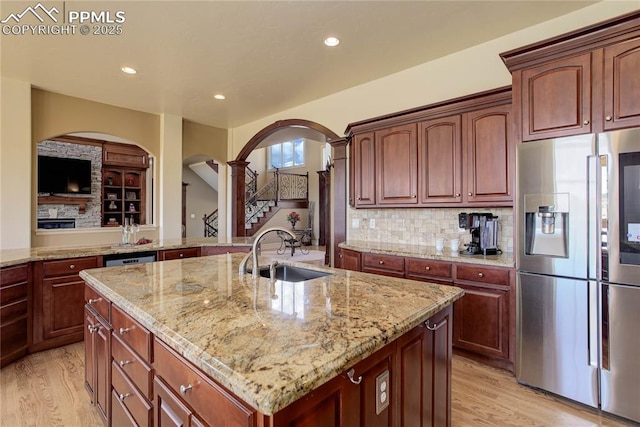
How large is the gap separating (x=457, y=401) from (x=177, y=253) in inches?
128

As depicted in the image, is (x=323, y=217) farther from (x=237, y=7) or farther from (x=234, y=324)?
(x=234, y=324)

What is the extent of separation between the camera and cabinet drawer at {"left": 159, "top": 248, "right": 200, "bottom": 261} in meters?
3.70

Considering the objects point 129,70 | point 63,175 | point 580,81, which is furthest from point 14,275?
point 63,175

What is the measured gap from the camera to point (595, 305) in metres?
2.03

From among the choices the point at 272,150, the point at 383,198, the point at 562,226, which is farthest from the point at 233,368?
the point at 272,150

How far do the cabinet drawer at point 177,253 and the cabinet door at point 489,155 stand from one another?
322 centimetres

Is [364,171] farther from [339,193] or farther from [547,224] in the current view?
[547,224]

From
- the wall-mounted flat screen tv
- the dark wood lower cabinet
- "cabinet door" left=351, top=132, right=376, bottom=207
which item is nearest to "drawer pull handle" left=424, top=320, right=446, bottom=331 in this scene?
the dark wood lower cabinet

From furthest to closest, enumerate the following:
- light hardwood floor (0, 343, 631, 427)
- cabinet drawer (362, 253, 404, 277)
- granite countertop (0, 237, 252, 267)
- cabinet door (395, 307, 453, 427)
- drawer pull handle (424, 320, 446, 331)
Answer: cabinet drawer (362, 253, 404, 277), granite countertop (0, 237, 252, 267), light hardwood floor (0, 343, 631, 427), drawer pull handle (424, 320, 446, 331), cabinet door (395, 307, 453, 427)

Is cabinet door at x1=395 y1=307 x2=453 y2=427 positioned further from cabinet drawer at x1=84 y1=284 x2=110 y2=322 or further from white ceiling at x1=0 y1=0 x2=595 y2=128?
white ceiling at x1=0 y1=0 x2=595 y2=128

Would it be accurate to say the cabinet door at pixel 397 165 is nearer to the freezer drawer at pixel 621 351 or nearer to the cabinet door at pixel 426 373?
the freezer drawer at pixel 621 351

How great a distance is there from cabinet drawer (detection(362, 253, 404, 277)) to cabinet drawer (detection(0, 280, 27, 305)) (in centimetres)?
319

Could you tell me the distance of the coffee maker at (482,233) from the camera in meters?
2.89

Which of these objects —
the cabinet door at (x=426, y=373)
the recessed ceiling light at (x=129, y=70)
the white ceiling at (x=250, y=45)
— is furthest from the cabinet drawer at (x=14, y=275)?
the cabinet door at (x=426, y=373)
